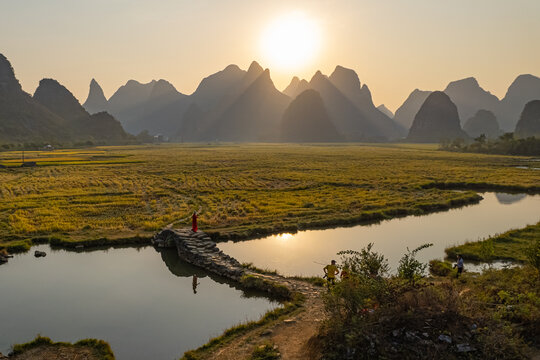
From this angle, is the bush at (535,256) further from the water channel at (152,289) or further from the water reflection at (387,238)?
the water channel at (152,289)

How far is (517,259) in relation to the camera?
54.3 feet

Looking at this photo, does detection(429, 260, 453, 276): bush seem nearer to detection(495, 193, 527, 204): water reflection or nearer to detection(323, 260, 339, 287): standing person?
detection(323, 260, 339, 287): standing person

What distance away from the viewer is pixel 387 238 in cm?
2128

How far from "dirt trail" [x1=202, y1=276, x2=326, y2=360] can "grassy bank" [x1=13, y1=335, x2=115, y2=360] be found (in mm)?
2843

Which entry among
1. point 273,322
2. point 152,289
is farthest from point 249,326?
point 152,289

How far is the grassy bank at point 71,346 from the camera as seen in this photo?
380 inches

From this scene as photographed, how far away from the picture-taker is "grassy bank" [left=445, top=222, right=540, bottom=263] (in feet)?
55.2

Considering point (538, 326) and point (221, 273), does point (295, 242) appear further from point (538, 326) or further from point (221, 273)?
point (538, 326)

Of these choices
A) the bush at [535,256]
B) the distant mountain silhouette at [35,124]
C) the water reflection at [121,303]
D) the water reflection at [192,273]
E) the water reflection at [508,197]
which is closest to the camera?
the water reflection at [121,303]

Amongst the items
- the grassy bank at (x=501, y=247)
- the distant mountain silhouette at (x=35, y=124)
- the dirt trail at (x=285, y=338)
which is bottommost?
the dirt trail at (x=285, y=338)

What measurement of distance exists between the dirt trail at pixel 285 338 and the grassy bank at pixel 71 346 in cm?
284

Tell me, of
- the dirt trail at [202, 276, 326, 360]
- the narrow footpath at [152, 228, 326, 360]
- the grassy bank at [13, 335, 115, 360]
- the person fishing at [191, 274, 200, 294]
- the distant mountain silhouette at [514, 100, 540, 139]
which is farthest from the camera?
the distant mountain silhouette at [514, 100, 540, 139]

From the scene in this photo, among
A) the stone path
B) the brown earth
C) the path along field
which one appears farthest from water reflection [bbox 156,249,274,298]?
the brown earth

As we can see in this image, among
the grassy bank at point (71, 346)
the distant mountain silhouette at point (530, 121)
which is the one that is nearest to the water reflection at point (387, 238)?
the grassy bank at point (71, 346)
